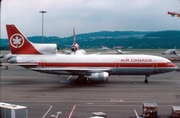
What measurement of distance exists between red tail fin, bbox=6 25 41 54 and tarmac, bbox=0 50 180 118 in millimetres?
4726

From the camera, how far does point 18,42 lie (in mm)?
47312

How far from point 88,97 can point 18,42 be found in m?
16.9

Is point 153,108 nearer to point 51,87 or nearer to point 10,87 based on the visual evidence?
point 51,87

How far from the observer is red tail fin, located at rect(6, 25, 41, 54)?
4709 centimetres

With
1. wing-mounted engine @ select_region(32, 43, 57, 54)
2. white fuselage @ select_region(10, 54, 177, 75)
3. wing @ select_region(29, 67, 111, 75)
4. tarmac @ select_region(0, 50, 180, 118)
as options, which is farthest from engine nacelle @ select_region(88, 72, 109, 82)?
wing-mounted engine @ select_region(32, 43, 57, 54)

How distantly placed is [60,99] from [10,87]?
38.6 ft

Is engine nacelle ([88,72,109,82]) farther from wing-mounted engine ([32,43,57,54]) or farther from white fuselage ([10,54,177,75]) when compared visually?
wing-mounted engine ([32,43,57,54])

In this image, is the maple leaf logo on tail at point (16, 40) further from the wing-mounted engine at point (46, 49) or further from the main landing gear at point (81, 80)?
the main landing gear at point (81, 80)

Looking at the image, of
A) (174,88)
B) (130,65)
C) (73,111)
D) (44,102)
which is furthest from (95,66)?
(73,111)

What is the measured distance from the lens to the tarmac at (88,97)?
2797cm

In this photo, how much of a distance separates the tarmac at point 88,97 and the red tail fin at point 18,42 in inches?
186

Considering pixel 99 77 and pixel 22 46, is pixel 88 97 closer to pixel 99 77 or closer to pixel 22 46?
pixel 99 77

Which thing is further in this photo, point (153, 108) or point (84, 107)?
point (84, 107)

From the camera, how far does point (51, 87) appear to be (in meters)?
43.1
